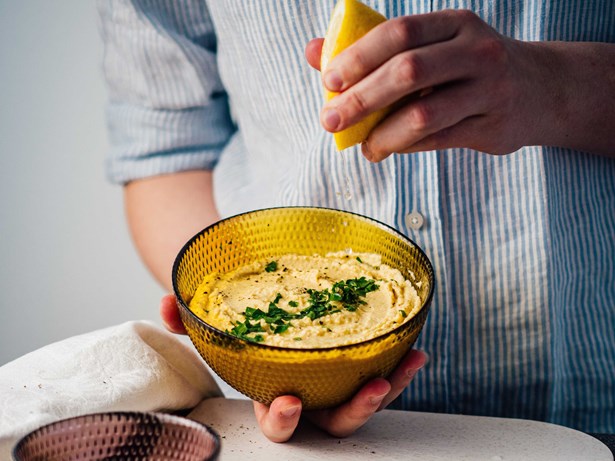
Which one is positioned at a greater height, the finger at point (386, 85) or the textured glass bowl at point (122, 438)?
the finger at point (386, 85)

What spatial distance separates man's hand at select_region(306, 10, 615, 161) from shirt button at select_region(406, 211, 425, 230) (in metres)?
0.20

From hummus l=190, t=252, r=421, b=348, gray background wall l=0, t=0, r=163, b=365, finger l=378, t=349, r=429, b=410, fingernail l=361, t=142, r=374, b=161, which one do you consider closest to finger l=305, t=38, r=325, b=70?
fingernail l=361, t=142, r=374, b=161

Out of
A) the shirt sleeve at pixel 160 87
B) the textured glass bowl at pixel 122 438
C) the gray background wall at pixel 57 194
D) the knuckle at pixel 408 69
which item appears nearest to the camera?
the textured glass bowl at pixel 122 438

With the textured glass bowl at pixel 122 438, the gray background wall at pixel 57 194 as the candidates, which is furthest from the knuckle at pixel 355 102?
the gray background wall at pixel 57 194

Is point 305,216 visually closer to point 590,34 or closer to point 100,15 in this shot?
point 590,34

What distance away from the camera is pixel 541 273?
1043 mm

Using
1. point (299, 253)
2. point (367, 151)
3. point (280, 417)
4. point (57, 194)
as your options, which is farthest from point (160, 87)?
point (57, 194)

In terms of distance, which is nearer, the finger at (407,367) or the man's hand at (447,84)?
the man's hand at (447,84)

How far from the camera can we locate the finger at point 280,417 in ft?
2.46

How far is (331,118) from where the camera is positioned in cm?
69

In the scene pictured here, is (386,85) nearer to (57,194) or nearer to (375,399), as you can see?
(375,399)

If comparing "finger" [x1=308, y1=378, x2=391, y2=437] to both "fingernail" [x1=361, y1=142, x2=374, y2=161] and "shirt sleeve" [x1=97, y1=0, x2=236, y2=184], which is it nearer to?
"fingernail" [x1=361, y1=142, x2=374, y2=161]

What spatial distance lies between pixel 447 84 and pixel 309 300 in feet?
0.91

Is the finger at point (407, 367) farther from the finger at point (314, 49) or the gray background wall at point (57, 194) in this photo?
the gray background wall at point (57, 194)
